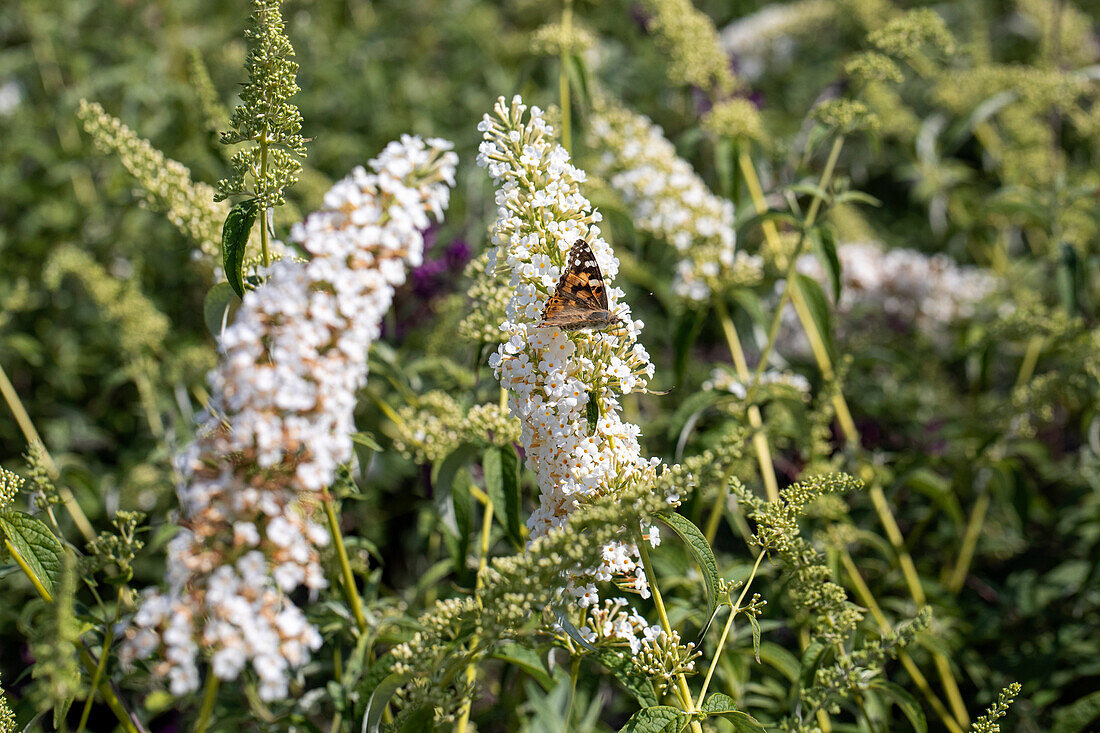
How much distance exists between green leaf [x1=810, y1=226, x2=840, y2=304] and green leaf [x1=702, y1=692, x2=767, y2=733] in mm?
1421

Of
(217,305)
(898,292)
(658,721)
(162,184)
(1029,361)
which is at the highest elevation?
(898,292)

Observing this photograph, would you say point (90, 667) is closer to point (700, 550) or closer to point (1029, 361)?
point (700, 550)

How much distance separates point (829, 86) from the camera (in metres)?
4.74

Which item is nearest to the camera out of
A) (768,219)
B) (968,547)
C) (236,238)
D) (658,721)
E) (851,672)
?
(658,721)

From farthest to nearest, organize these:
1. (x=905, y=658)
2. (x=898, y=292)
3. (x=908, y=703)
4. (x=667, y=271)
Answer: (x=898, y=292) < (x=667, y=271) < (x=905, y=658) < (x=908, y=703)

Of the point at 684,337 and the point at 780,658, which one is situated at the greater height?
the point at 684,337

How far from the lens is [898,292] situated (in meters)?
4.34

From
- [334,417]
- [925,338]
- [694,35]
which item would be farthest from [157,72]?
[925,338]

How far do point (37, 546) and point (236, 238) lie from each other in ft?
2.97

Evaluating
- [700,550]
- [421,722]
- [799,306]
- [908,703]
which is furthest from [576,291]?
[799,306]

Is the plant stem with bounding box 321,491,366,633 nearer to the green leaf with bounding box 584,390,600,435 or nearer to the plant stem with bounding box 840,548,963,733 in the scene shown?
the green leaf with bounding box 584,390,600,435

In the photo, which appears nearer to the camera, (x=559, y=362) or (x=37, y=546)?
(x=559, y=362)

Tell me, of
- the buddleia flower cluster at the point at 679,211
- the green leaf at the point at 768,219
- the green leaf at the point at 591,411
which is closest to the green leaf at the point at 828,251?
the green leaf at the point at 768,219

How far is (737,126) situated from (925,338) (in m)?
1.77
